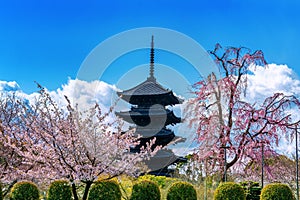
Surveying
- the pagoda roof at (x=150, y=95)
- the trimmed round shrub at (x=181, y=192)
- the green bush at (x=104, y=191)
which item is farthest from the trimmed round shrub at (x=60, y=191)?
the pagoda roof at (x=150, y=95)

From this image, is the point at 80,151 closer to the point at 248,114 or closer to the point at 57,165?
the point at 57,165

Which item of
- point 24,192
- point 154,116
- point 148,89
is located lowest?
point 24,192

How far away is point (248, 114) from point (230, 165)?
155cm

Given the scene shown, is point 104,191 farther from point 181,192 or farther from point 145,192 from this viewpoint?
point 181,192

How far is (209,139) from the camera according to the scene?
35.4 feet

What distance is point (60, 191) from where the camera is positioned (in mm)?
7539

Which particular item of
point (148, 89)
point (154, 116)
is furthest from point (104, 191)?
point (148, 89)

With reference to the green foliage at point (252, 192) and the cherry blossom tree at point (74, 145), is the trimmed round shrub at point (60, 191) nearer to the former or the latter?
the cherry blossom tree at point (74, 145)

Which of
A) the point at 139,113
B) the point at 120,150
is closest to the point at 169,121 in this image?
the point at 139,113

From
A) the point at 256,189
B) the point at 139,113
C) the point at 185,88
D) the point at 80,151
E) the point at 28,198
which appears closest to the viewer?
the point at 80,151

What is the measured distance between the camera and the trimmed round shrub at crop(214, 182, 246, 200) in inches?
300

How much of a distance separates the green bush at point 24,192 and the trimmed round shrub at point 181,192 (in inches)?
105

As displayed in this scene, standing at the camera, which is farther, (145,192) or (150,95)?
(150,95)

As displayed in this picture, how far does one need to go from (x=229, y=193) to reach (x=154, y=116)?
40.3 ft
